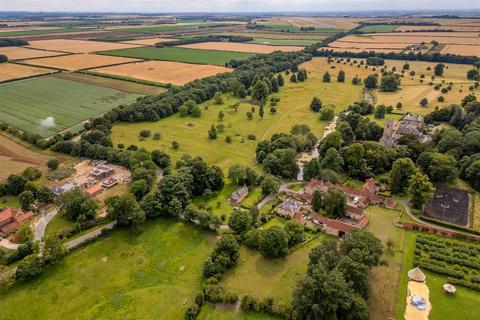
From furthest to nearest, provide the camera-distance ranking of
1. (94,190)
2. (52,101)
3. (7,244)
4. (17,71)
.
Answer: (17,71) < (52,101) < (94,190) < (7,244)

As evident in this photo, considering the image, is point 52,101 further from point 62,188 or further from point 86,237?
point 86,237

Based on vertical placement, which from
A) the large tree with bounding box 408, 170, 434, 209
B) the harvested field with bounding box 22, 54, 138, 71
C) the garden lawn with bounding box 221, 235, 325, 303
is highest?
the harvested field with bounding box 22, 54, 138, 71

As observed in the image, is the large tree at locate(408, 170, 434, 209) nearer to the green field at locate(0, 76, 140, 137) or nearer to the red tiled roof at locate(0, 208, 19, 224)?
the red tiled roof at locate(0, 208, 19, 224)

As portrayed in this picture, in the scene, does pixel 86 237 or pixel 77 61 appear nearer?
pixel 86 237

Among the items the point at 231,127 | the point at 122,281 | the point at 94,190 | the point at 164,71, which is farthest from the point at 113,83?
the point at 122,281

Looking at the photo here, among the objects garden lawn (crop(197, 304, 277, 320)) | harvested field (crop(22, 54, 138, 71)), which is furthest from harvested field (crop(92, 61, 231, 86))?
garden lawn (crop(197, 304, 277, 320))

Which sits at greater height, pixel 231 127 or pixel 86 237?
pixel 231 127

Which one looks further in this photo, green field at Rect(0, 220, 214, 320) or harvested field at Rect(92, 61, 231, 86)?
harvested field at Rect(92, 61, 231, 86)
